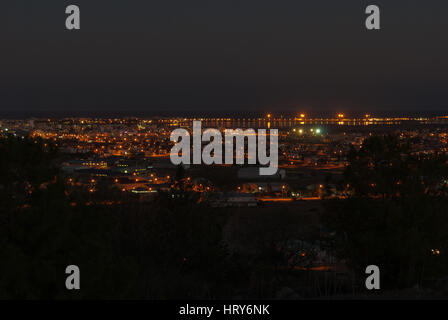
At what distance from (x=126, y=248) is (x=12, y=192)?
3502 millimetres

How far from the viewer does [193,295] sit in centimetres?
937

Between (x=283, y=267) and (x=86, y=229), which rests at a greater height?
(x=86, y=229)

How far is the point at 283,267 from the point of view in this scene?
13.5m

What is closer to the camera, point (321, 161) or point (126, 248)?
point (126, 248)

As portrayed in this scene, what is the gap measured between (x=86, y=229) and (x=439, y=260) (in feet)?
22.0

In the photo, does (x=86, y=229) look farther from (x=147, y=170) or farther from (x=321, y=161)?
(x=321, y=161)

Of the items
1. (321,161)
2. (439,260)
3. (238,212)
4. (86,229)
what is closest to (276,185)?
(238,212)

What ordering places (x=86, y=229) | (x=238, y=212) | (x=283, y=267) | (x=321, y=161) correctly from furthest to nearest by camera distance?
(x=321, y=161) < (x=238, y=212) < (x=283, y=267) < (x=86, y=229)
